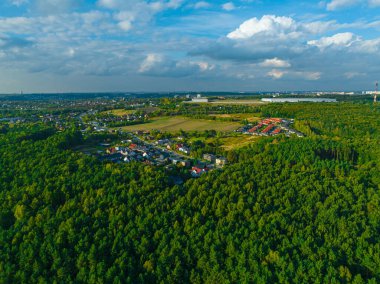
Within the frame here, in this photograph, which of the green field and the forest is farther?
the green field

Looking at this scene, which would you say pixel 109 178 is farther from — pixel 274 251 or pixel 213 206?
pixel 274 251

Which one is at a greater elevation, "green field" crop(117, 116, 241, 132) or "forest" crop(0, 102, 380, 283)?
"green field" crop(117, 116, 241, 132)

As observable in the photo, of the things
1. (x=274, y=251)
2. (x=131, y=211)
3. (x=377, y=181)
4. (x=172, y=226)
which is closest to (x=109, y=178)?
(x=131, y=211)

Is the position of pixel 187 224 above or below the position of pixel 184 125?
below

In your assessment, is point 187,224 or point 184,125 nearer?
point 187,224
